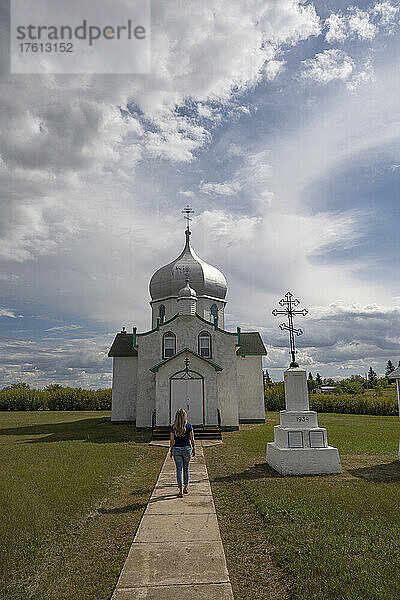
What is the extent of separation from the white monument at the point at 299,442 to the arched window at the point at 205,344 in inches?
470

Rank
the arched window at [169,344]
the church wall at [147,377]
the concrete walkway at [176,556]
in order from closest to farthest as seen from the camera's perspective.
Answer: the concrete walkway at [176,556], the church wall at [147,377], the arched window at [169,344]

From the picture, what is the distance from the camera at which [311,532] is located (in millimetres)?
6426

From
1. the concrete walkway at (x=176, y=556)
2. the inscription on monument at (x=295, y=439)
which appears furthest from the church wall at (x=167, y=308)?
the concrete walkway at (x=176, y=556)

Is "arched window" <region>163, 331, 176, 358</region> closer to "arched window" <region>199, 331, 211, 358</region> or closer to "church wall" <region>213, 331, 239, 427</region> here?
"arched window" <region>199, 331, 211, 358</region>

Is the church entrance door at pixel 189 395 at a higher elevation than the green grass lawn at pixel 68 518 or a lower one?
higher

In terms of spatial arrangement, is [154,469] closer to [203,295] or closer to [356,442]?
[356,442]

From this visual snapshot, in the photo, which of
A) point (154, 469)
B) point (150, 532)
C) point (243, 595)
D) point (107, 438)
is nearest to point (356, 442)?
point (154, 469)

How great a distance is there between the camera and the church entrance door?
21.6 m

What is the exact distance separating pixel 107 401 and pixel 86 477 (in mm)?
39255

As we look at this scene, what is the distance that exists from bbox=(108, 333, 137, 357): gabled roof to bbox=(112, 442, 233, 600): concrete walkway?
781 inches

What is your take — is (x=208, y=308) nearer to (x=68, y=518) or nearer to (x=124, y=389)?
(x=124, y=389)

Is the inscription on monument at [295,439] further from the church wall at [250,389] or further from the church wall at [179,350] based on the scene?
the church wall at [250,389]

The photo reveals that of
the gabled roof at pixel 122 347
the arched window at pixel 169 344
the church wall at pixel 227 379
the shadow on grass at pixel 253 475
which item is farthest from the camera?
the gabled roof at pixel 122 347

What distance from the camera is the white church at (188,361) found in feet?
71.8
